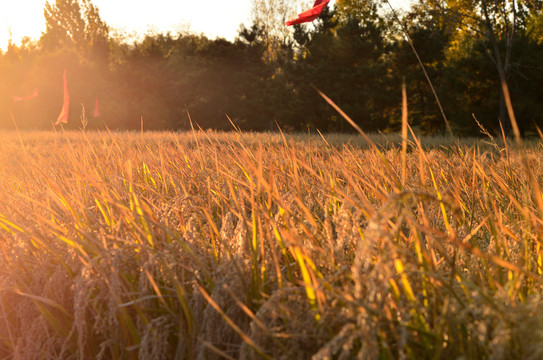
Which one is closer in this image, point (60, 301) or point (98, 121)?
point (60, 301)

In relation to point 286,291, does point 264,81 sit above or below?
above

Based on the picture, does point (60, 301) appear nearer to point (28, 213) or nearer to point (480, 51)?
point (28, 213)

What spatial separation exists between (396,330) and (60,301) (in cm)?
106

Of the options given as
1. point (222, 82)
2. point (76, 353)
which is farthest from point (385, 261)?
point (222, 82)

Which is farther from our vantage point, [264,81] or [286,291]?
[264,81]

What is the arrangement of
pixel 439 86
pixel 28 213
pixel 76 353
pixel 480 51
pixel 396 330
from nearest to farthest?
pixel 396 330, pixel 76 353, pixel 28 213, pixel 480 51, pixel 439 86

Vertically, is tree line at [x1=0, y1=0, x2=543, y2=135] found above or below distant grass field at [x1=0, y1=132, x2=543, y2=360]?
above

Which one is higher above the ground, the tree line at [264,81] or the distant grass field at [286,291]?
the tree line at [264,81]

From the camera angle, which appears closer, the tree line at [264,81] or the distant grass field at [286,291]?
the distant grass field at [286,291]

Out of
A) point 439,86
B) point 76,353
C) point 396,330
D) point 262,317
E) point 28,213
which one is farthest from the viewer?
point 439,86

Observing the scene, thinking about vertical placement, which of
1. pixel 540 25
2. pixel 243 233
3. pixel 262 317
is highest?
pixel 540 25

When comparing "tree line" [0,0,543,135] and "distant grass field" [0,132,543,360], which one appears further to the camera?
"tree line" [0,0,543,135]

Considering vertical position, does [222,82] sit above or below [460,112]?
above

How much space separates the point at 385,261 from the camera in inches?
34.9
